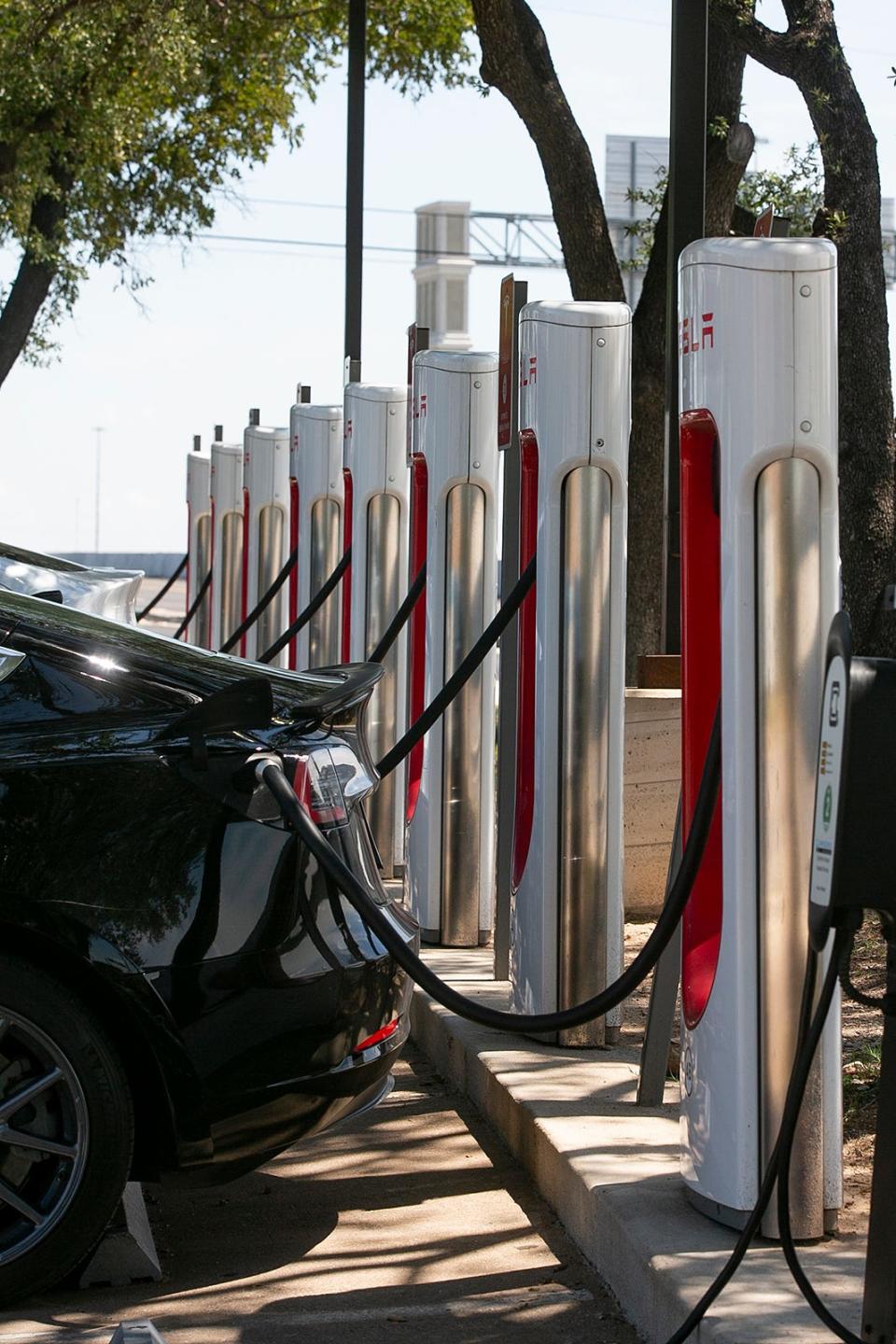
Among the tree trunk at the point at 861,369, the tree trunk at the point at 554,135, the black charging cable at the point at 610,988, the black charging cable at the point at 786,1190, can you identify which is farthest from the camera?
the tree trunk at the point at 554,135


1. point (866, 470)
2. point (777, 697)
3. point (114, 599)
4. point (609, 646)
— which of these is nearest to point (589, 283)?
point (866, 470)

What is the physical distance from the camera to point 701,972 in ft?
13.3

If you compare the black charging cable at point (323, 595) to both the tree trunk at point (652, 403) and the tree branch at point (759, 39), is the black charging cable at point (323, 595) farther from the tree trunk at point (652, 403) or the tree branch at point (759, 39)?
the tree branch at point (759, 39)

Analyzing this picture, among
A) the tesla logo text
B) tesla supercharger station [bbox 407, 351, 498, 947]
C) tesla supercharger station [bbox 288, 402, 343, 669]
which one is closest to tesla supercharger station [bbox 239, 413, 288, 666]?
tesla supercharger station [bbox 288, 402, 343, 669]

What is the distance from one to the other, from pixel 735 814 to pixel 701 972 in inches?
15.3

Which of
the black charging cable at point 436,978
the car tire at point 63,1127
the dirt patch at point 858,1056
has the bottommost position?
the dirt patch at point 858,1056

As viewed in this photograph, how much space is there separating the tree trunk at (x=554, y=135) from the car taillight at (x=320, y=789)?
7.60m

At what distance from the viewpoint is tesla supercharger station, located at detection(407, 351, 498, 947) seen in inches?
279

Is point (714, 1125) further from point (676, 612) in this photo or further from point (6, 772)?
point (676, 612)

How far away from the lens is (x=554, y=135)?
1160 cm

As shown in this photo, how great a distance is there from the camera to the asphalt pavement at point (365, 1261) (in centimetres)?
395

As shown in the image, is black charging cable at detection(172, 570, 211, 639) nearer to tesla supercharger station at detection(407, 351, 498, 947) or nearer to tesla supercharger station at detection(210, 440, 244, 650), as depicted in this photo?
tesla supercharger station at detection(210, 440, 244, 650)

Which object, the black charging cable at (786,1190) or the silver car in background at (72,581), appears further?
the silver car in background at (72,581)

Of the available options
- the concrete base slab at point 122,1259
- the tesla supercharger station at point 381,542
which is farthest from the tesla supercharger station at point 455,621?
Result: the concrete base slab at point 122,1259
